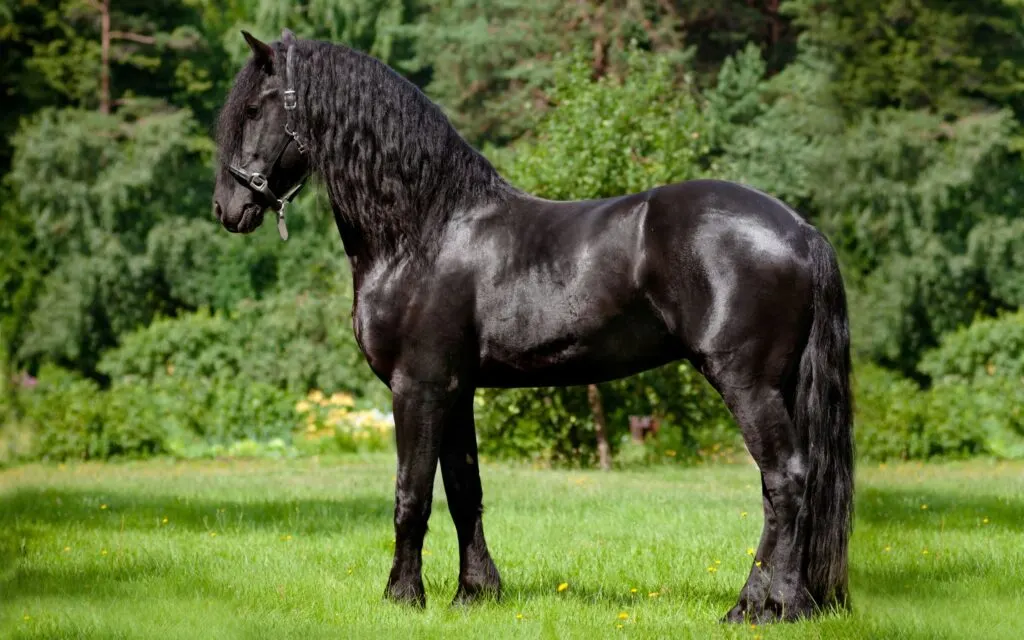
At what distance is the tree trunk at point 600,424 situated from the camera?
12.8 metres

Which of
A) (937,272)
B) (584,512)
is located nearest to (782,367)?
(584,512)

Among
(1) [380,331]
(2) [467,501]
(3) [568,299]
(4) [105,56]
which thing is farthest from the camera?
(4) [105,56]

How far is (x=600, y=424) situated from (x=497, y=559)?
6.57 m

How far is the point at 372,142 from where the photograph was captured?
15.9ft

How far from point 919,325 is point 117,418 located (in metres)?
12.7

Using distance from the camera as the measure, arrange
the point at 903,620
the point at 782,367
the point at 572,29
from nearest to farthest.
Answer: the point at 903,620
the point at 782,367
the point at 572,29

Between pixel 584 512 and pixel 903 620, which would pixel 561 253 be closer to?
pixel 903 620

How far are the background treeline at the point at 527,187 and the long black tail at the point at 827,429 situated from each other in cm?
523

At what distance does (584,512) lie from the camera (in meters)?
8.52

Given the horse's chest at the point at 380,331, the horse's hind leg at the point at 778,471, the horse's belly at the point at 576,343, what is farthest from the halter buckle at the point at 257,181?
the horse's hind leg at the point at 778,471

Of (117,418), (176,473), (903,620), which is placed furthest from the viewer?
(117,418)

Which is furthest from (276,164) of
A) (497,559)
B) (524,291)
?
(497,559)

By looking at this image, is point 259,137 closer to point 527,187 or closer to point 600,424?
point 527,187

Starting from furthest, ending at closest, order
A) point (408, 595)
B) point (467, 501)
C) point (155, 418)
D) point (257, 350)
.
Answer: point (257, 350)
point (155, 418)
point (467, 501)
point (408, 595)
